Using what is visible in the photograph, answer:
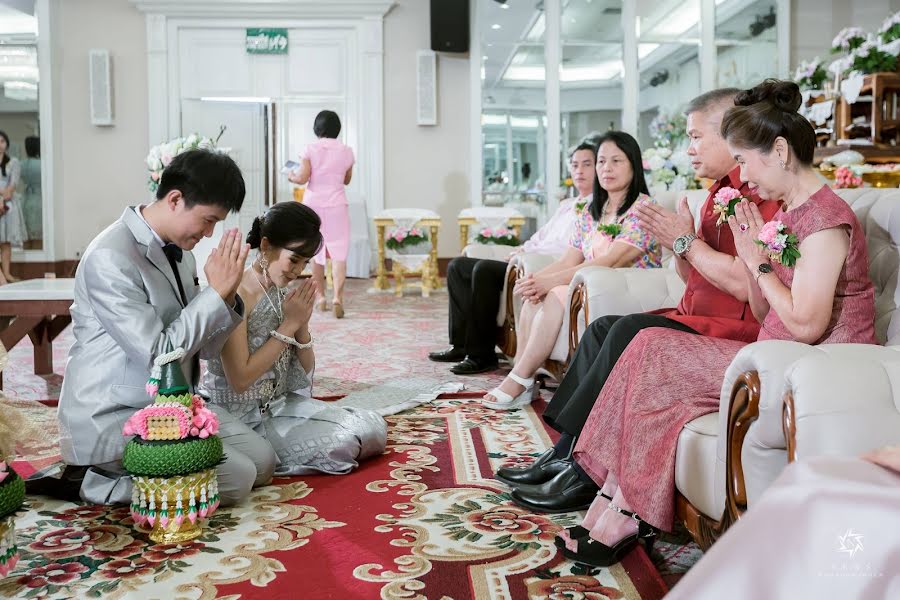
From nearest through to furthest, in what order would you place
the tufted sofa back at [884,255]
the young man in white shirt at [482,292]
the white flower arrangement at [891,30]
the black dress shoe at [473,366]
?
the tufted sofa back at [884,255], the young man in white shirt at [482,292], the black dress shoe at [473,366], the white flower arrangement at [891,30]

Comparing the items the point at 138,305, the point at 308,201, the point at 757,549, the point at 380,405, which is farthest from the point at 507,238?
the point at 757,549

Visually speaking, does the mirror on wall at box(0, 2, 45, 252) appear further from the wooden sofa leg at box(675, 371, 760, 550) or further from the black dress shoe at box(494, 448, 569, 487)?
the wooden sofa leg at box(675, 371, 760, 550)

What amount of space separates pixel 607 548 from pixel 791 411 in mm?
744

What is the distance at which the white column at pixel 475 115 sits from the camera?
10.0m

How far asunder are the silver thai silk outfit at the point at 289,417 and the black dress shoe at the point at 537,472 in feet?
1.65

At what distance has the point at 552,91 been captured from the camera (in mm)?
9945

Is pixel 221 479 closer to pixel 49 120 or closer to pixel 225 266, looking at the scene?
pixel 225 266

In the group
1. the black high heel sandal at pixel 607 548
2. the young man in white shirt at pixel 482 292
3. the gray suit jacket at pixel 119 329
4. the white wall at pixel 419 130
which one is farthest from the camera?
the white wall at pixel 419 130

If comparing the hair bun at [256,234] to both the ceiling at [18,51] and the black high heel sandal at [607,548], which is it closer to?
the black high heel sandal at [607,548]

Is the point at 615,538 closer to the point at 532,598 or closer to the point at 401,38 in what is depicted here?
the point at 532,598

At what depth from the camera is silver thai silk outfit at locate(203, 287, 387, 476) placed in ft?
9.09

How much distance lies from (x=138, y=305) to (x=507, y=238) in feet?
15.9
